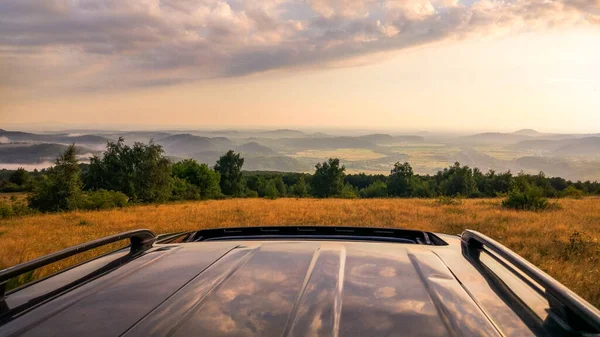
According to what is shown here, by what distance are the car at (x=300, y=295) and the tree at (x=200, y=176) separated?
61.4m

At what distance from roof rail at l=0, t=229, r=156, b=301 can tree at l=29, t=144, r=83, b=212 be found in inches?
1430

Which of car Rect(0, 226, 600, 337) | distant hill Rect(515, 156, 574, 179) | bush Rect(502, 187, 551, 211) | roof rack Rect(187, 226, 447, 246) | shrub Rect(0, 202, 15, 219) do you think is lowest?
distant hill Rect(515, 156, 574, 179)

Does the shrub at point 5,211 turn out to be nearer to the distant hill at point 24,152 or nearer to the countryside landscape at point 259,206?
the countryside landscape at point 259,206

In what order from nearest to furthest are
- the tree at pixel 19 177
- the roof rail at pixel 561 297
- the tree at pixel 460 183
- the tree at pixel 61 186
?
the roof rail at pixel 561 297 → the tree at pixel 61 186 → the tree at pixel 460 183 → the tree at pixel 19 177

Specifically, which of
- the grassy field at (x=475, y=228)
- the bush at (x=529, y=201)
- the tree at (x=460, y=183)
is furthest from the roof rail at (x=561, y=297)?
the tree at (x=460, y=183)

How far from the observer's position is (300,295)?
4.43 ft

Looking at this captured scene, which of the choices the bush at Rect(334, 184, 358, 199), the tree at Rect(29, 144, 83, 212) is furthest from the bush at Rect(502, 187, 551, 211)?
the tree at Rect(29, 144, 83, 212)

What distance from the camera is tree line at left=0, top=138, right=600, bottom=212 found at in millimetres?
34781

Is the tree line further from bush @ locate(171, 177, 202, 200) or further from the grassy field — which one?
the grassy field

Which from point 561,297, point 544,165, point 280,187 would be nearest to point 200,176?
point 280,187

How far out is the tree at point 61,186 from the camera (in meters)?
34.5

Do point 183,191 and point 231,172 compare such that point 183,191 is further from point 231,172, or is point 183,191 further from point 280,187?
point 280,187

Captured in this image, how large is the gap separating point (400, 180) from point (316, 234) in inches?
3212

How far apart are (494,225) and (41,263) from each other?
13.4 m
